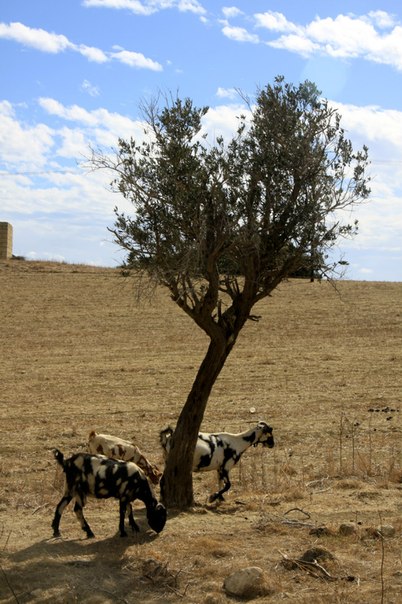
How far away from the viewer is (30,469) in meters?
16.3

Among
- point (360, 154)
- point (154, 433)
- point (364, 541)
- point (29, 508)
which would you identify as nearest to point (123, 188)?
point (360, 154)

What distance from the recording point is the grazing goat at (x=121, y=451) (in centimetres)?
1448

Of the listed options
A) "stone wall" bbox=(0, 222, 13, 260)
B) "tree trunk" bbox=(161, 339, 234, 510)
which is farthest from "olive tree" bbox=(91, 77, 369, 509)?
"stone wall" bbox=(0, 222, 13, 260)

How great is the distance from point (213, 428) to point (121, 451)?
6.19 meters

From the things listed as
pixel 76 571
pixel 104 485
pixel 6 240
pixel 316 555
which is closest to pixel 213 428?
pixel 104 485

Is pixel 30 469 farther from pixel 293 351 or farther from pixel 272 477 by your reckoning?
pixel 293 351

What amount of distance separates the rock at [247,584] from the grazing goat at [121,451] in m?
5.37

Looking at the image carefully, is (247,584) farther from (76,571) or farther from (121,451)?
(121,451)

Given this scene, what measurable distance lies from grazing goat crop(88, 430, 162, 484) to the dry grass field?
0.92m

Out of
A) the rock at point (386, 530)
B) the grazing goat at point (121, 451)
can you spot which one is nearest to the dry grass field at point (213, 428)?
the rock at point (386, 530)

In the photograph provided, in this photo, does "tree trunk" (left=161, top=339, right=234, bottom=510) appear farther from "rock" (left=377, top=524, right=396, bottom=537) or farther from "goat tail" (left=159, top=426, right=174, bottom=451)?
"rock" (left=377, top=524, right=396, bottom=537)

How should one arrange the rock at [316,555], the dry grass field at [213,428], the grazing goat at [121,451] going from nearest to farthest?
the dry grass field at [213,428] < the rock at [316,555] < the grazing goat at [121,451]

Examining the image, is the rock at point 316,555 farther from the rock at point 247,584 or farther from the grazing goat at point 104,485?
the grazing goat at point 104,485

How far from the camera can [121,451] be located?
14.7m
